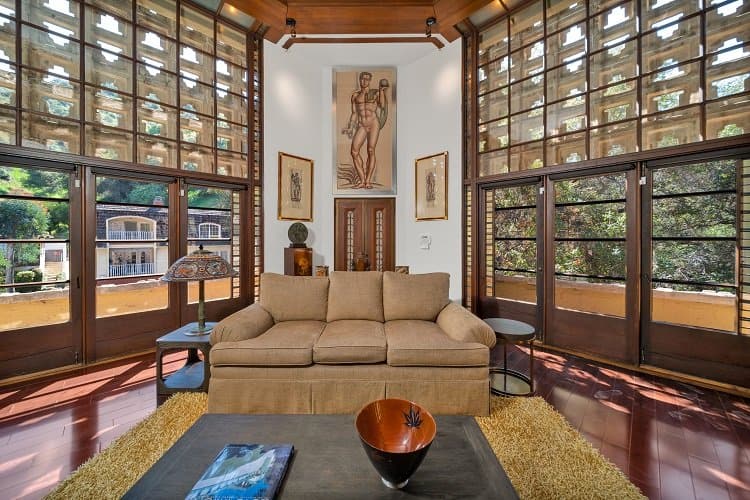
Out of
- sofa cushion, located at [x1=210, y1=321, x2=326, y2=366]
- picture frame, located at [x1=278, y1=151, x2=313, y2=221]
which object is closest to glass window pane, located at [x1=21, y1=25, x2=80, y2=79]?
picture frame, located at [x1=278, y1=151, x2=313, y2=221]

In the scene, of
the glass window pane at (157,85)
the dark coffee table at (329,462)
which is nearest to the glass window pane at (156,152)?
the glass window pane at (157,85)

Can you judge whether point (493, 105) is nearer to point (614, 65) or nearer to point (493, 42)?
point (493, 42)

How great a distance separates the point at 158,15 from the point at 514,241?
4.79 metres

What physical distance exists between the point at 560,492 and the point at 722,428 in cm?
148

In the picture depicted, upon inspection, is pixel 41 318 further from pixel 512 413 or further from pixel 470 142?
pixel 470 142

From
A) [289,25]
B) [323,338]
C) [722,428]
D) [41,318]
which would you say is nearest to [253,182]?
[289,25]

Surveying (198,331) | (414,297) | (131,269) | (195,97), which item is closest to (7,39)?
(195,97)

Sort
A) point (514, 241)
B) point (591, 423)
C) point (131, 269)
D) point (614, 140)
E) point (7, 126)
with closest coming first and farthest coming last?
point (591, 423) → point (7, 126) → point (614, 140) → point (131, 269) → point (514, 241)

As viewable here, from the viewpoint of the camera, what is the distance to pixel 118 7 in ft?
10.4

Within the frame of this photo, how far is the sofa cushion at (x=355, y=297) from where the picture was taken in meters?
2.74

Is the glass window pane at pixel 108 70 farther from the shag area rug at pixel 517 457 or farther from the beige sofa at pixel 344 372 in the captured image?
the shag area rug at pixel 517 457

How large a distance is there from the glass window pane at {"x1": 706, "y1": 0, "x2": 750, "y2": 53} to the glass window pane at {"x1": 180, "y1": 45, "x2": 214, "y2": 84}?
4.93m

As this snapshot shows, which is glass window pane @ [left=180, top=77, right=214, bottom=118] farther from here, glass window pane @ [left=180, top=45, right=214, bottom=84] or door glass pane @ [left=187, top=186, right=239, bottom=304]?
door glass pane @ [left=187, top=186, right=239, bottom=304]

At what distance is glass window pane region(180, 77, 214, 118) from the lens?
356 centimetres
